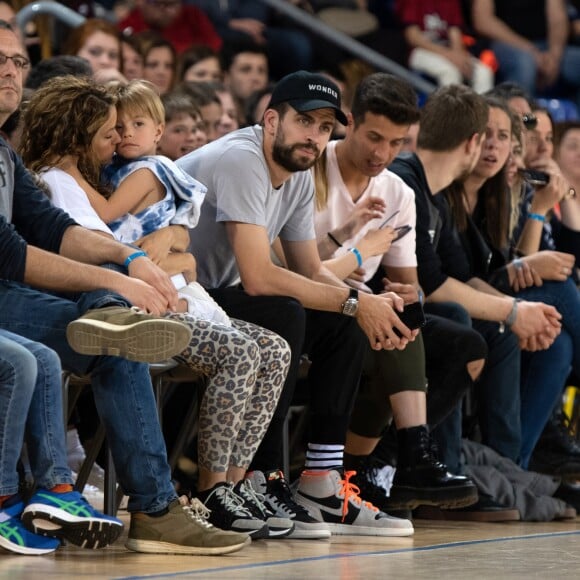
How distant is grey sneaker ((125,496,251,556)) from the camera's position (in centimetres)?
352

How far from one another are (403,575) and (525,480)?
197 cm

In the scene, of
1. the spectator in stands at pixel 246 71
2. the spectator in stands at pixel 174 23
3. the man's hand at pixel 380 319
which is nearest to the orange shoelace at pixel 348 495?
the man's hand at pixel 380 319

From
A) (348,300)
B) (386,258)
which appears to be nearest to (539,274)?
(386,258)

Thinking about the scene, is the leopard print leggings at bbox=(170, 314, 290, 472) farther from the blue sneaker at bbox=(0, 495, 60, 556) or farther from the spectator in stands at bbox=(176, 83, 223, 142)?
the spectator in stands at bbox=(176, 83, 223, 142)

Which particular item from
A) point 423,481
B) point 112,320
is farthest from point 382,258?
point 112,320

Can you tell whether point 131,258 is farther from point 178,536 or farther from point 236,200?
point 178,536

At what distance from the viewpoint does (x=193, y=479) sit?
17.3ft

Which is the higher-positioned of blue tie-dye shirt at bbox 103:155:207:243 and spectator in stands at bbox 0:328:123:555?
blue tie-dye shirt at bbox 103:155:207:243

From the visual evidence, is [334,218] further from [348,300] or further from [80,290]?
[80,290]

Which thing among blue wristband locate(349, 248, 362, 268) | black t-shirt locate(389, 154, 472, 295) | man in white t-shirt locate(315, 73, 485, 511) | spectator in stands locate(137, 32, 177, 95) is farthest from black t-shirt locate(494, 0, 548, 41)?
blue wristband locate(349, 248, 362, 268)

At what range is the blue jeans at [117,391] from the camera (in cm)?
346

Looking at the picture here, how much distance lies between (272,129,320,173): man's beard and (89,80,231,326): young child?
13.3 inches

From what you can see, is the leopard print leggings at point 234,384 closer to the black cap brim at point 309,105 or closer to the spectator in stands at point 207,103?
the black cap brim at point 309,105

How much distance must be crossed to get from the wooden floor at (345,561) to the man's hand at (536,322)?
1122mm
